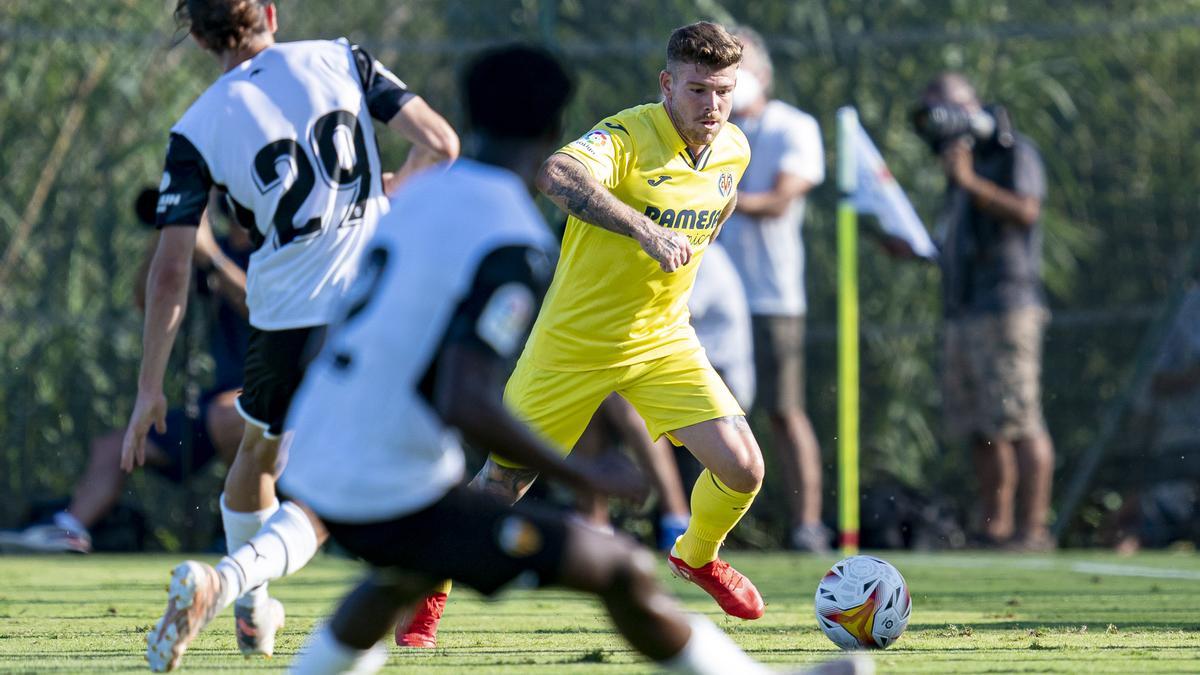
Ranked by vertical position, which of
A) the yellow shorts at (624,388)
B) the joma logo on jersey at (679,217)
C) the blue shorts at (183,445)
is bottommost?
the blue shorts at (183,445)

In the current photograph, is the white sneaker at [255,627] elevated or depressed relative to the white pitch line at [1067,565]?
elevated

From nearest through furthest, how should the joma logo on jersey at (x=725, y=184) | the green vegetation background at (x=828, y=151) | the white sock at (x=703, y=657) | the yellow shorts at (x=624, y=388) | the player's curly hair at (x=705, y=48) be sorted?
the white sock at (x=703, y=657)
the player's curly hair at (x=705, y=48)
the yellow shorts at (x=624, y=388)
the joma logo on jersey at (x=725, y=184)
the green vegetation background at (x=828, y=151)

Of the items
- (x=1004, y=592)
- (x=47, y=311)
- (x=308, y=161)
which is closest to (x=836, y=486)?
(x=1004, y=592)

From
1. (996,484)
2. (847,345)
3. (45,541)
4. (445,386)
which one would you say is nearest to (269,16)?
(445,386)

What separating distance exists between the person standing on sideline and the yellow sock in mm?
3996

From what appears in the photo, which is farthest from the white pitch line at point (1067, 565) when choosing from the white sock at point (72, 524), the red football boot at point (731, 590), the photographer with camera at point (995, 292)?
the white sock at point (72, 524)

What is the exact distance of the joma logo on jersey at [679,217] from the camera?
19.8ft

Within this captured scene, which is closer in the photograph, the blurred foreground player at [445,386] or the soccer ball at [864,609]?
the blurred foreground player at [445,386]

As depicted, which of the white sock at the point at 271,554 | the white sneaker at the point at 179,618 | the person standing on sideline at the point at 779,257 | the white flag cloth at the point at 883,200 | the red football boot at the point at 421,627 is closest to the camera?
the white sneaker at the point at 179,618

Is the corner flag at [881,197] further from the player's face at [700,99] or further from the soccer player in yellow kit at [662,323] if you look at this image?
the player's face at [700,99]

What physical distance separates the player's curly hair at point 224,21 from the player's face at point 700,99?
4.43 feet

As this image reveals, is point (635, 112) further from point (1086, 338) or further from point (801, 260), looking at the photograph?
point (1086, 338)

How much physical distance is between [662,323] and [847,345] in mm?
4908

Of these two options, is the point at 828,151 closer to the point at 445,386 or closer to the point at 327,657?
the point at 327,657
